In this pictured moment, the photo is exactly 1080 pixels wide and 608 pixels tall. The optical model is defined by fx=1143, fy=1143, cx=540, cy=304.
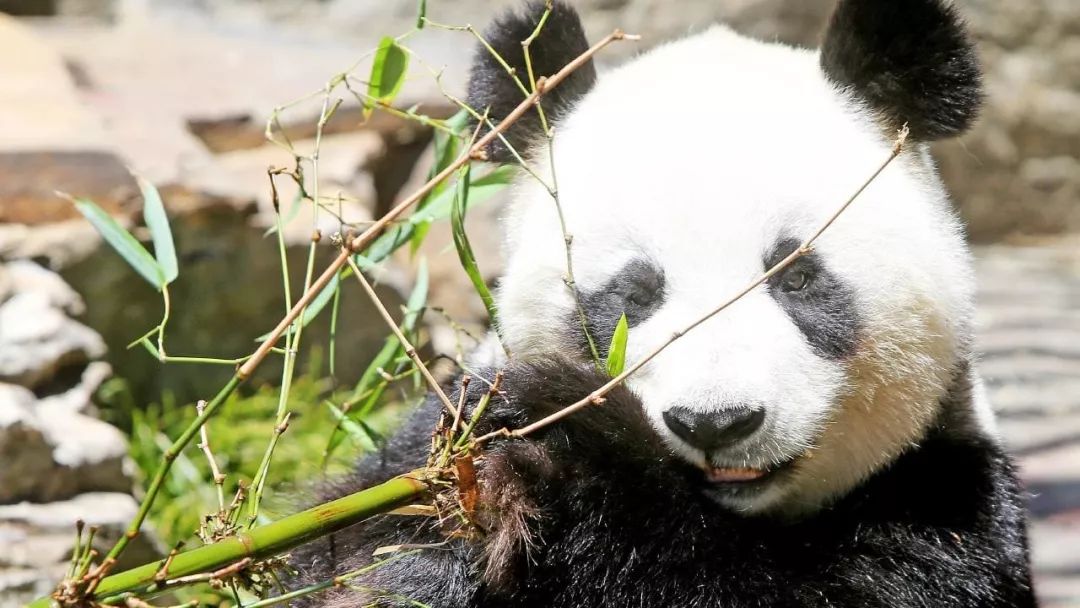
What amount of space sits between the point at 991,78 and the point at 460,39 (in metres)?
3.67

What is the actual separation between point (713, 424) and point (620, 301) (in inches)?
16.5

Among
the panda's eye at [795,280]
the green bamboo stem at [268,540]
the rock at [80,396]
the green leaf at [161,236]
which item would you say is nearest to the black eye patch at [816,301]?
the panda's eye at [795,280]

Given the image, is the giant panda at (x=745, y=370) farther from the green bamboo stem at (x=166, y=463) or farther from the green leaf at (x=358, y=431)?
the green bamboo stem at (x=166, y=463)

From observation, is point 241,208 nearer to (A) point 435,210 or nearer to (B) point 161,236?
(A) point 435,210

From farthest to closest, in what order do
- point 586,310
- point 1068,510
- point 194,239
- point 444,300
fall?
point 444,300 → point 194,239 → point 1068,510 → point 586,310

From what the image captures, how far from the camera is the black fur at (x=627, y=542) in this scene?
204cm

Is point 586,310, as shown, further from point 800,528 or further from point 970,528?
point 970,528

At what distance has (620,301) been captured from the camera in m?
2.24

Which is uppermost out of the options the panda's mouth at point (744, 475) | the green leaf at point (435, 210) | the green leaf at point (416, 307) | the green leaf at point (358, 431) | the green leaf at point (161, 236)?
the green leaf at point (161, 236)

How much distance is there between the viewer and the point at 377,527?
225 cm

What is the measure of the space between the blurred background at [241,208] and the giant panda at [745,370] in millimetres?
232

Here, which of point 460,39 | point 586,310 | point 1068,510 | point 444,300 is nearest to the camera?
point 586,310

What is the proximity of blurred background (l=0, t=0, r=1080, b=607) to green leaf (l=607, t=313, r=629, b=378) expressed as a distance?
19.0 inches

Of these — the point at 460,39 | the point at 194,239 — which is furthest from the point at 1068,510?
the point at 460,39
